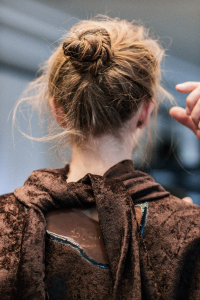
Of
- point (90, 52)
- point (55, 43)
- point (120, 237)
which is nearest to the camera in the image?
point (120, 237)

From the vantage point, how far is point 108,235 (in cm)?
59

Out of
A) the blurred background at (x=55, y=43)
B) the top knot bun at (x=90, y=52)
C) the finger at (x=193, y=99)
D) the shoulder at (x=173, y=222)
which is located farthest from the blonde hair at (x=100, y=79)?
the blurred background at (x=55, y=43)

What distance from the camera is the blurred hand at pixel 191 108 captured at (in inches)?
27.5

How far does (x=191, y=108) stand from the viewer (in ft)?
2.38

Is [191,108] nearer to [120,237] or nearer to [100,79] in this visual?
[100,79]

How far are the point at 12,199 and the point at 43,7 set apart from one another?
1.12 meters

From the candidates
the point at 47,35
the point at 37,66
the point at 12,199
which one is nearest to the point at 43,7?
the point at 47,35

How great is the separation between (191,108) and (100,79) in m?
0.26

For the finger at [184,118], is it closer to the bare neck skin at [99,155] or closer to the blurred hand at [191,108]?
the blurred hand at [191,108]

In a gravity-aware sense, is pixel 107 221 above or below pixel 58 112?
below

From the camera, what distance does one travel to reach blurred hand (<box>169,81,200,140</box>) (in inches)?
27.5

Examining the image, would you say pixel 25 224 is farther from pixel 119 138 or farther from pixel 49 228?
pixel 119 138

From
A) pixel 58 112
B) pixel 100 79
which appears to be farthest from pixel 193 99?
pixel 58 112

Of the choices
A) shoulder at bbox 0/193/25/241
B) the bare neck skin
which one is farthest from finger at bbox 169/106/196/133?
shoulder at bbox 0/193/25/241
